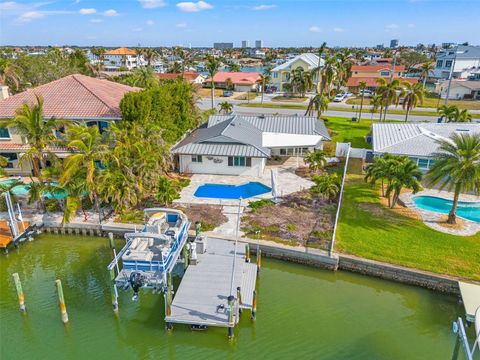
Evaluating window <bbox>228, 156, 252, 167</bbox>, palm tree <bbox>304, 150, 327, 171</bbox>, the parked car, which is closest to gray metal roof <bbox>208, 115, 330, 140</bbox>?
palm tree <bbox>304, 150, 327, 171</bbox>

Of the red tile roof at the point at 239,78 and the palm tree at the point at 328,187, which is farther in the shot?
the red tile roof at the point at 239,78

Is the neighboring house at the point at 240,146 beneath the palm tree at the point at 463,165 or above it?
beneath

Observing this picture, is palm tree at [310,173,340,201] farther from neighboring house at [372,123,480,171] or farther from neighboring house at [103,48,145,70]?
neighboring house at [103,48,145,70]

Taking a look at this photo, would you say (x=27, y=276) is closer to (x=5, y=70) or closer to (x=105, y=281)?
(x=105, y=281)

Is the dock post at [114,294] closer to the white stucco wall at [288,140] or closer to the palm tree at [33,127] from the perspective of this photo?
the palm tree at [33,127]

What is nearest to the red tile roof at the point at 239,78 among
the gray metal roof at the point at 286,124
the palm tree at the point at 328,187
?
the gray metal roof at the point at 286,124

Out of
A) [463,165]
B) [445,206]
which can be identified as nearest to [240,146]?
[445,206]

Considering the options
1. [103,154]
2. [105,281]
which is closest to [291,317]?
[105,281]
